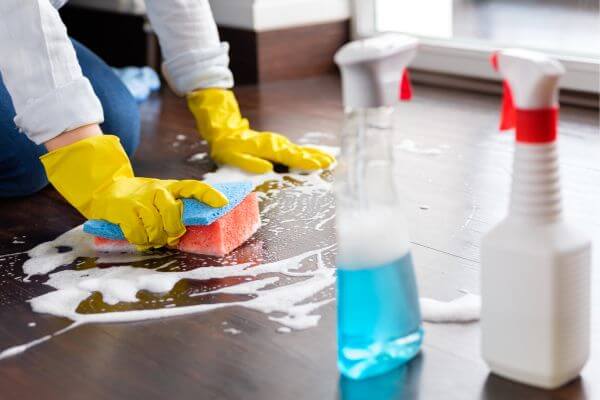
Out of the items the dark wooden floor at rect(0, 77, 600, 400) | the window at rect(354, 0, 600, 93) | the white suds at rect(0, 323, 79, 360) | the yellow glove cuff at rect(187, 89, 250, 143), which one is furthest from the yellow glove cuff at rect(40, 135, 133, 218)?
the window at rect(354, 0, 600, 93)

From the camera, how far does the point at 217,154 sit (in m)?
1.61

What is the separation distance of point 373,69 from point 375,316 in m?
0.20

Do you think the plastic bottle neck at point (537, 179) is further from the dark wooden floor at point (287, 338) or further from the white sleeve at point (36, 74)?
the white sleeve at point (36, 74)

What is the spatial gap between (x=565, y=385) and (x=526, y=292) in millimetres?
99

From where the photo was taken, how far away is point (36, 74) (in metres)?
1.21

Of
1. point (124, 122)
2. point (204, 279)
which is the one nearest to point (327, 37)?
point (124, 122)

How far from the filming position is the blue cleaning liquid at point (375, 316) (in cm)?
82

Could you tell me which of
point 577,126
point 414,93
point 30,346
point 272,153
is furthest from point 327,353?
point 414,93

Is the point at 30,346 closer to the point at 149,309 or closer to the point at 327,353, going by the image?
the point at 149,309

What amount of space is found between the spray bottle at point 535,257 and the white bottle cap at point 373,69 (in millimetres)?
78

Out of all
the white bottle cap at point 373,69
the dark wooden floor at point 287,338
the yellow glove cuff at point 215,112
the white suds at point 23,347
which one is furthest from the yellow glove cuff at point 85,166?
the white bottle cap at point 373,69

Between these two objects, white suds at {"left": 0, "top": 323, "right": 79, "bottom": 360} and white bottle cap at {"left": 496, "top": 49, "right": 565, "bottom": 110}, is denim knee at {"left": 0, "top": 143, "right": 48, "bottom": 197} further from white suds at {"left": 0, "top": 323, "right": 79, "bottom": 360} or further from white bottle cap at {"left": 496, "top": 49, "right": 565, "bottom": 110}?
white bottle cap at {"left": 496, "top": 49, "right": 565, "bottom": 110}

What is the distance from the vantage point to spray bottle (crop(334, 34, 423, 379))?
0.81 meters

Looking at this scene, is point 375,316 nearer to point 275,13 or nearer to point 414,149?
point 414,149
